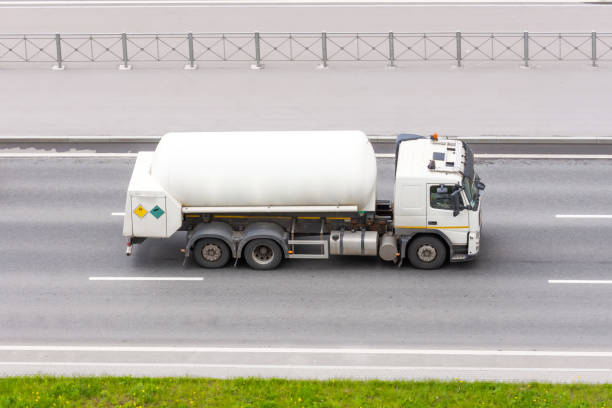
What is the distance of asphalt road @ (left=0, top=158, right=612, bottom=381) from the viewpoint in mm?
17609

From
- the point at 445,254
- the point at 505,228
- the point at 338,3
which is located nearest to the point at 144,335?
the point at 445,254

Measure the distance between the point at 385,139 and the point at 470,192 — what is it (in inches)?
306

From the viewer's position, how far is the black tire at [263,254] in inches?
830

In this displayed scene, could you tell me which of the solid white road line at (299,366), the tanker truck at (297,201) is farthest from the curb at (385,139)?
the solid white road line at (299,366)

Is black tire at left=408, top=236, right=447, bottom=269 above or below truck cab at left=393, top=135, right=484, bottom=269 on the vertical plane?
below

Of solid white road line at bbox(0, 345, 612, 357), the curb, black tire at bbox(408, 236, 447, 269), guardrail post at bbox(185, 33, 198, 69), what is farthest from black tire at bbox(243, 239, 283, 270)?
guardrail post at bbox(185, 33, 198, 69)

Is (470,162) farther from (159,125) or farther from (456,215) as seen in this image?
(159,125)

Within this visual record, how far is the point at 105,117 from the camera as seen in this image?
100 ft

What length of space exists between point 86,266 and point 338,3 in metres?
24.3

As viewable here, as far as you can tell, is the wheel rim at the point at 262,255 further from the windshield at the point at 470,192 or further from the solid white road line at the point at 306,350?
the windshield at the point at 470,192

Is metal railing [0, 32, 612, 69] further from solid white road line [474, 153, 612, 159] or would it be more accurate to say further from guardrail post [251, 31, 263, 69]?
solid white road line [474, 153, 612, 159]

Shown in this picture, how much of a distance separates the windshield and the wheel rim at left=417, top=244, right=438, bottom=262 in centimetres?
130

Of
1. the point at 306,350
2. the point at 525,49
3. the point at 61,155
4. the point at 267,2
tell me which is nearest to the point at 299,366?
the point at 306,350

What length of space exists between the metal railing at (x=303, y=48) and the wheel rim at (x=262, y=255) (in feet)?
49.0
